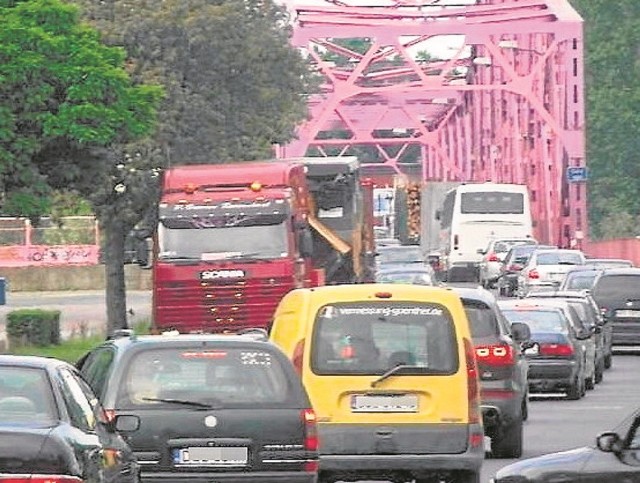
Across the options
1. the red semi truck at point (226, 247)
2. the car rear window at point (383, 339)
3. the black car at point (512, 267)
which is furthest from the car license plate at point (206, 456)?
the black car at point (512, 267)

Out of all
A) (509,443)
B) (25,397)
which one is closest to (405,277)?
(509,443)

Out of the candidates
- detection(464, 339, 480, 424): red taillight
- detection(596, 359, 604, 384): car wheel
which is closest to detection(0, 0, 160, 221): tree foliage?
detection(596, 359, 604, 384): car wheel

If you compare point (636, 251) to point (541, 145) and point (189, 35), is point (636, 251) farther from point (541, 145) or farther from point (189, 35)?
point (189, 35)

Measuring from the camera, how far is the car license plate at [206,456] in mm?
17094

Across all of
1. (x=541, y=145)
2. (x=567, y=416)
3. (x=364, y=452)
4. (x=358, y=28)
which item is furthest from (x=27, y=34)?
(x=358, y=28)

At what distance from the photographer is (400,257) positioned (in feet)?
237

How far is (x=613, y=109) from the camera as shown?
128 m

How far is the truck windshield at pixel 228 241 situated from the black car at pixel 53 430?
22.7 metres

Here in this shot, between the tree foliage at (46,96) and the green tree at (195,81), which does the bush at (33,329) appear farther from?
the green tree at (195,81)

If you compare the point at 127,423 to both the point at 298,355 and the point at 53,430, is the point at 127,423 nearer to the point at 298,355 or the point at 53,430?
the point at 53,430

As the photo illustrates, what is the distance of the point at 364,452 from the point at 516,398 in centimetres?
576

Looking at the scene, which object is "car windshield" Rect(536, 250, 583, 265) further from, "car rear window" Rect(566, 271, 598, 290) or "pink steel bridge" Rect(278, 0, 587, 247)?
"pink steel bridge" Rect(278, 0, 587, 247)

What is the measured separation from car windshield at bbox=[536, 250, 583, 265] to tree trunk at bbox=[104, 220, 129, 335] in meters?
14.0

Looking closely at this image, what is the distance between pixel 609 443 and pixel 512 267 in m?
60.7
